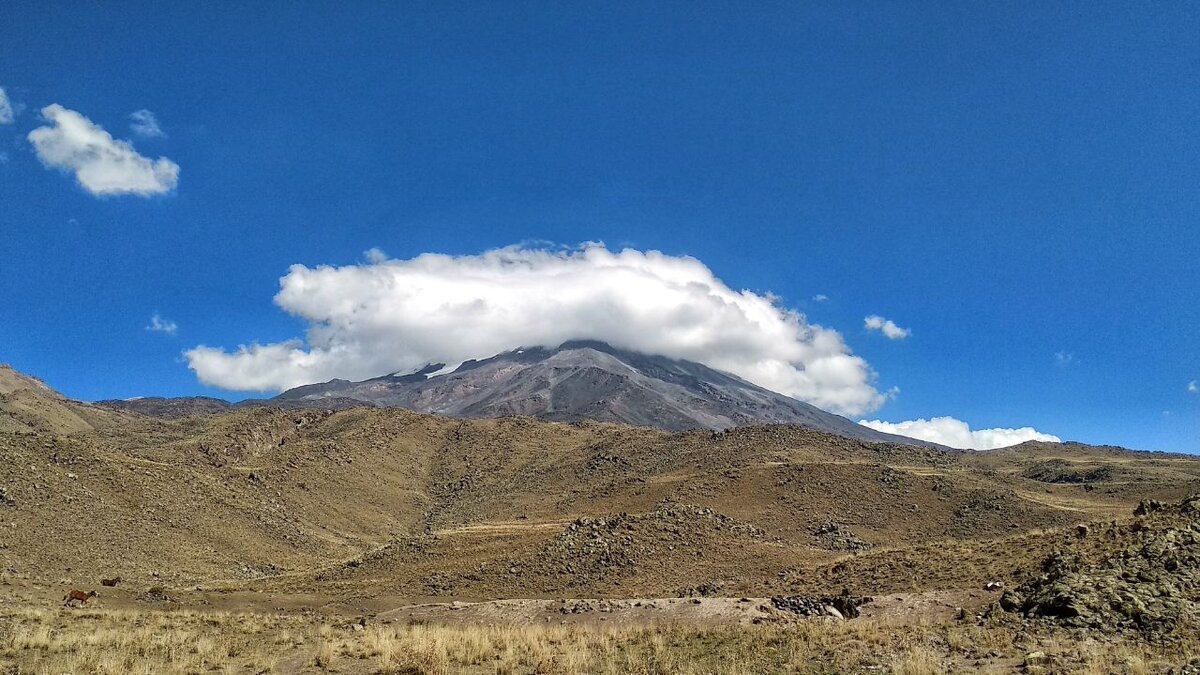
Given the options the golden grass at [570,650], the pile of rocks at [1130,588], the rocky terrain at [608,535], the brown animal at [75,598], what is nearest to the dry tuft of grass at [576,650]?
the golden grass at [570,650]

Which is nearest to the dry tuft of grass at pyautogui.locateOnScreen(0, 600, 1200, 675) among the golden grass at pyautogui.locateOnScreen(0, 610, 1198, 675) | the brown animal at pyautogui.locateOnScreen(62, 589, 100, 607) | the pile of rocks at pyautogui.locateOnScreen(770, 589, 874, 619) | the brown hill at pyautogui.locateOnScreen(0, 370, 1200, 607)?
the golden grass at pyautogui.locateOnScreen(0, 610, 1198, 675)

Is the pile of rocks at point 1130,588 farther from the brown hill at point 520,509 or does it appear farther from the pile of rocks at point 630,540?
the pile of rocks at point 630,540

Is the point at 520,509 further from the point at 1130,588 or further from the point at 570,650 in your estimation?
the point at 1130,588

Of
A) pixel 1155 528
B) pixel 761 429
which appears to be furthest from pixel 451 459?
pixel 1155 528

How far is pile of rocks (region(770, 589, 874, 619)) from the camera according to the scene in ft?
67.4

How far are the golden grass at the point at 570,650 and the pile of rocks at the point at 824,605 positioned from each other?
10.0 feet

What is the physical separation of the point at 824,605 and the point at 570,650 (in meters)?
9.95

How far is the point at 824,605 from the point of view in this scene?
21.2 meters

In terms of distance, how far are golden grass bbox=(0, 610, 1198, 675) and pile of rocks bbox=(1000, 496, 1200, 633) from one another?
3.95 feet

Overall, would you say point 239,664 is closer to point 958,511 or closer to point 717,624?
point 717,624

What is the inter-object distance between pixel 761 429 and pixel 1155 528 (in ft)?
192

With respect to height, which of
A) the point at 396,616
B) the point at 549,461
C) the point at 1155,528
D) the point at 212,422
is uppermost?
the point at 212,422

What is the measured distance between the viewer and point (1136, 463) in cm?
9575

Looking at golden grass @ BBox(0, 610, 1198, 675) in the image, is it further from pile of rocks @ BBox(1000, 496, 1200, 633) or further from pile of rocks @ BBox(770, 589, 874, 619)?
pile of rocks @ BBox(770, 589, 874, 619)
